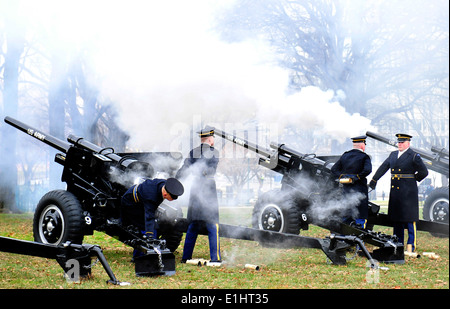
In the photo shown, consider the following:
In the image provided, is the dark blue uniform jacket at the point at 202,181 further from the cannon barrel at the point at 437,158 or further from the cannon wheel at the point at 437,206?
the cannon wheel at the point at 437,206

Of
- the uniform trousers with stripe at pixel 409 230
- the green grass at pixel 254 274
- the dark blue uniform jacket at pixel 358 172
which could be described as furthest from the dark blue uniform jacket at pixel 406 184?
the green grass at pixel 254 274

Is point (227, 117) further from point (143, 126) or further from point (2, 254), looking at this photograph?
point (2, 254)

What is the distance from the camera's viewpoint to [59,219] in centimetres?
671

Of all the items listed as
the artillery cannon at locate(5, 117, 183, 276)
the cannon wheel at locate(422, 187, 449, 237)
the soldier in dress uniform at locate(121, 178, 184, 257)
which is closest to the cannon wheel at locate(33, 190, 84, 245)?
the artillery cannon at locate(5, 117, 183, 276)

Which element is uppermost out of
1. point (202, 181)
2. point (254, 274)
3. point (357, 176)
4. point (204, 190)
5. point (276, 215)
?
point (357, 176)

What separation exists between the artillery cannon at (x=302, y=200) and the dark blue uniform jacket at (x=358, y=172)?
1.54 feet

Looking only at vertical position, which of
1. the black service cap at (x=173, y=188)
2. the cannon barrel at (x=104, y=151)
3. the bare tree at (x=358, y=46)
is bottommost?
the black service cap at (x=173, y=188)

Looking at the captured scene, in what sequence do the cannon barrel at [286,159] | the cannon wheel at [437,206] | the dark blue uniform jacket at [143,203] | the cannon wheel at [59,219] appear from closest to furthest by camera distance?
the dark blue uniform jacket at [143,203], the cannon wheel at [59,219], the cannon barrel at [286,159], the cannon wheel at [437,206]

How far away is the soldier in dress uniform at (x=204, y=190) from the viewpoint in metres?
6.80

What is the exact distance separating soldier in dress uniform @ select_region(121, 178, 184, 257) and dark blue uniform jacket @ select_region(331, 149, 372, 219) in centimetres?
280

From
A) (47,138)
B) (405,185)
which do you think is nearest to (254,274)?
(405,185)

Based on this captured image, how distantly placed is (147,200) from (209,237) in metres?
1.22

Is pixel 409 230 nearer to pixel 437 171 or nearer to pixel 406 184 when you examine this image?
pixel 406 184
